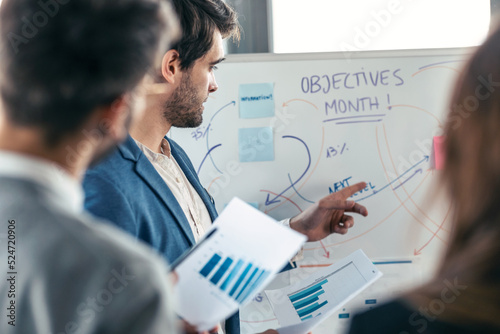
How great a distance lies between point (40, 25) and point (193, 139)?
3.69 ft

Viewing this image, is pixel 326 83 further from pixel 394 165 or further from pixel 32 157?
pixel 32 157

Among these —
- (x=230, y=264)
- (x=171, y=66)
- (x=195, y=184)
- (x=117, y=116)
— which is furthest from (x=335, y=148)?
(x=117, y=116)

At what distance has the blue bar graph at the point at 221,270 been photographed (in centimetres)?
83

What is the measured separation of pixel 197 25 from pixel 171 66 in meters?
0.15

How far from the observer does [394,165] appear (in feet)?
5.40

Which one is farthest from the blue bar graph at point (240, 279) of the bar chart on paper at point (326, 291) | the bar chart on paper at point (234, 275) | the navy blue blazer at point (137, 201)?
the bar chart on paper at point (326, 291)

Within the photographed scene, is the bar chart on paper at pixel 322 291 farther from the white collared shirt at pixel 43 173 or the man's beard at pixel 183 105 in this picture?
the white collared shirt at pixel 43 173

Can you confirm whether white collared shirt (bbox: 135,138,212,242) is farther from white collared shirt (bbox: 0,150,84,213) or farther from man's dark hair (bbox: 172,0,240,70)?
white collared shirt (bbox: 0,150,84,213)

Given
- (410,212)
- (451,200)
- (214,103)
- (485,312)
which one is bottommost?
(410,212)

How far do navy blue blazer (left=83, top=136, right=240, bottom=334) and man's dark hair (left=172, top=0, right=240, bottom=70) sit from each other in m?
0.32

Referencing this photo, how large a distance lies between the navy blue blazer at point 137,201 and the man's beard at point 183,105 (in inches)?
7.4

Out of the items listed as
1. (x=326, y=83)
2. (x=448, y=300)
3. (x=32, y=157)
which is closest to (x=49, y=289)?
(x=32, y=157)

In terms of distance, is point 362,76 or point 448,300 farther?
point 362,76

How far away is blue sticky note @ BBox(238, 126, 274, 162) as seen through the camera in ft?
5.37
